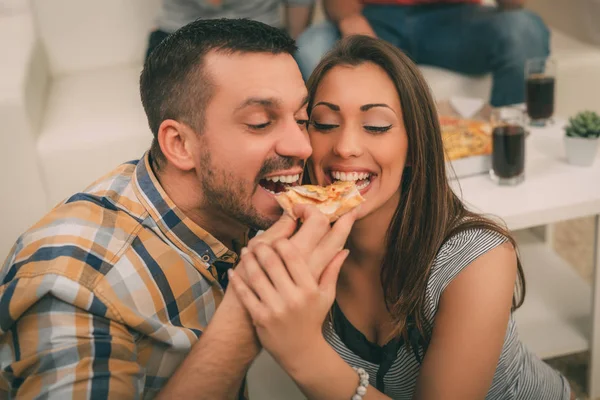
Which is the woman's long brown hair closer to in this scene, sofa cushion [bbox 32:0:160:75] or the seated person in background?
the seated person in background

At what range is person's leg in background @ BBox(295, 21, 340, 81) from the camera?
2951mm

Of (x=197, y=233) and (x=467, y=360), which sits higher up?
(x=197, y=233)

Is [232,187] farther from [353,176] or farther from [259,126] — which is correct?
[353,176]

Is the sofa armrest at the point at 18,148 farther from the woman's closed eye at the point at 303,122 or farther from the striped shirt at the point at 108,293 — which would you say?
the woman's closed eye at the point at 303,122

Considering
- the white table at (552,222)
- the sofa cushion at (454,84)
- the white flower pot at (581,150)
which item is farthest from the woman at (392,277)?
the sofa cushion at (454,84)

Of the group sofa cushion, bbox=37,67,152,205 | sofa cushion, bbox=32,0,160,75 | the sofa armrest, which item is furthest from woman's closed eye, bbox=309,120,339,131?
sofa cushion, bbox=32,0,160,75

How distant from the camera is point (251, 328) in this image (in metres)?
1.08

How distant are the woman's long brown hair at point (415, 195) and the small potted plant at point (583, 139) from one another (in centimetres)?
82

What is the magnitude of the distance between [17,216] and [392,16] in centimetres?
191

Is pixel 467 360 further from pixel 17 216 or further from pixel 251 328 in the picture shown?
pixel 17 216

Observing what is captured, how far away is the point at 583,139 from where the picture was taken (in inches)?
79.0

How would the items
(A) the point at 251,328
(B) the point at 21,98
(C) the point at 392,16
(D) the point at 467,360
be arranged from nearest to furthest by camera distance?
(A) the point at 251,328 < (D) the point at 467,360 < (B) the point at 21,98 < (C) the point at 392,16

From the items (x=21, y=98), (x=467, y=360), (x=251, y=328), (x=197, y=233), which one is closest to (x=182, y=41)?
(x=197, y=233)

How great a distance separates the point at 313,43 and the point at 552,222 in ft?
4.94
